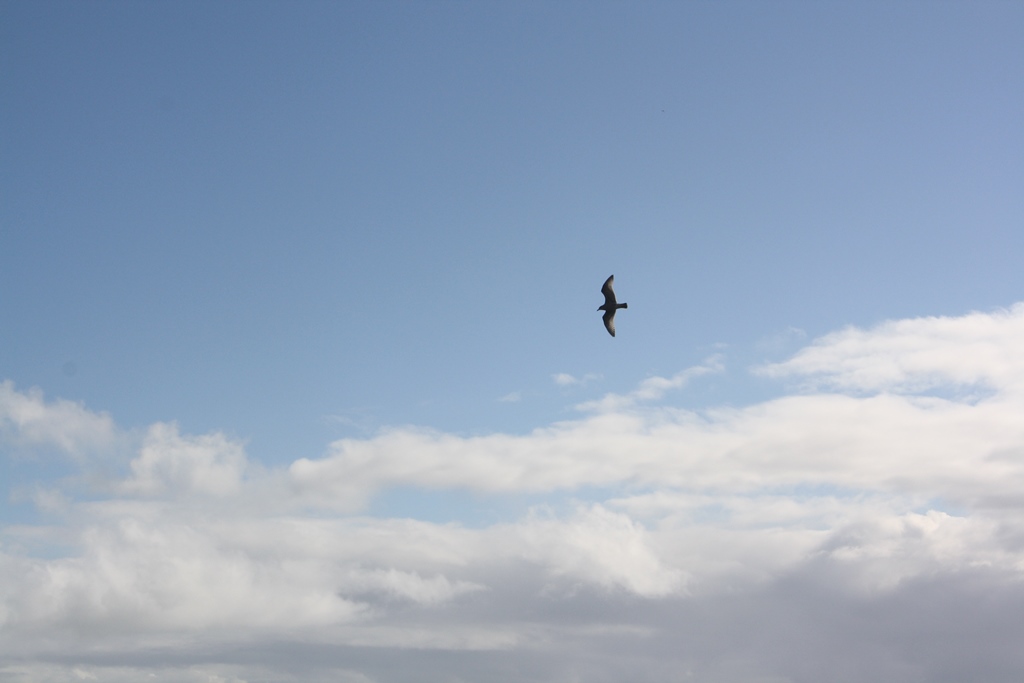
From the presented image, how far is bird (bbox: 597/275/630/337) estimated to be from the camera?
303 ft

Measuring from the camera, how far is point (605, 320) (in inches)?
3634

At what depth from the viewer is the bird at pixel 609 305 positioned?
3632 inches

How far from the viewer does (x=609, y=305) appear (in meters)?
93.6
